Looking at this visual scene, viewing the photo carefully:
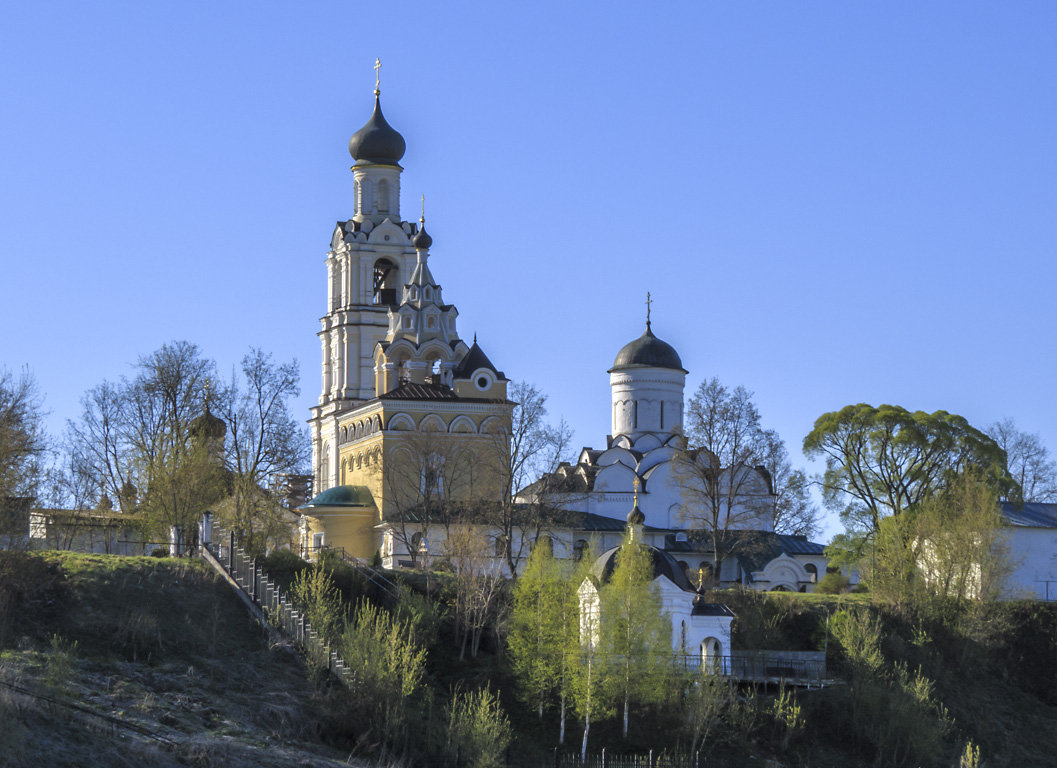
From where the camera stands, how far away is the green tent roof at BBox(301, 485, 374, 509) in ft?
154

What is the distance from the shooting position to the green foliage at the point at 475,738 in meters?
30.4

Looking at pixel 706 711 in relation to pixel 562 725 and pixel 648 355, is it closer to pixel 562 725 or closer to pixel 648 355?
pixel 562 725

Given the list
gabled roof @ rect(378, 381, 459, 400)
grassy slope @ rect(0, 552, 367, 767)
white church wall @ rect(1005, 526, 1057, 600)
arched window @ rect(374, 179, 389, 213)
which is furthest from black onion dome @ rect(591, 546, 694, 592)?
arched window @ rect(374, 179, 389, 213)

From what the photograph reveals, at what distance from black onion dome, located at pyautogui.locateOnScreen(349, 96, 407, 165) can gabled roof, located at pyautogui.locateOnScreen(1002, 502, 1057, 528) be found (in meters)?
24.7

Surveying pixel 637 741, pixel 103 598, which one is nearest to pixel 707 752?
pixel 637 741

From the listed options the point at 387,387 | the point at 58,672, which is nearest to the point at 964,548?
the point at 387,387

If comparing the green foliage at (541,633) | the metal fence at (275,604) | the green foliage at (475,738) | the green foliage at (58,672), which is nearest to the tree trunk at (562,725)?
the green foliage at (541,633)

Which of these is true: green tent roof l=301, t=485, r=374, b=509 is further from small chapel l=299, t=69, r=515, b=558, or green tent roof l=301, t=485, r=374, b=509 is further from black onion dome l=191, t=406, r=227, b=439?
black onion dome l=191, t=406, r=227, b=439

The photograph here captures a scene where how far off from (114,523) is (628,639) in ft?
47.9

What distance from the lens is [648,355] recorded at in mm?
52500

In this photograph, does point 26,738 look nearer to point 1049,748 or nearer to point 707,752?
point 707,752

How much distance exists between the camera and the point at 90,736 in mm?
25734

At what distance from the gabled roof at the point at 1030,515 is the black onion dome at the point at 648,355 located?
1100 cm

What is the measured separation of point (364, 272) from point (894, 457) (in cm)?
2130
